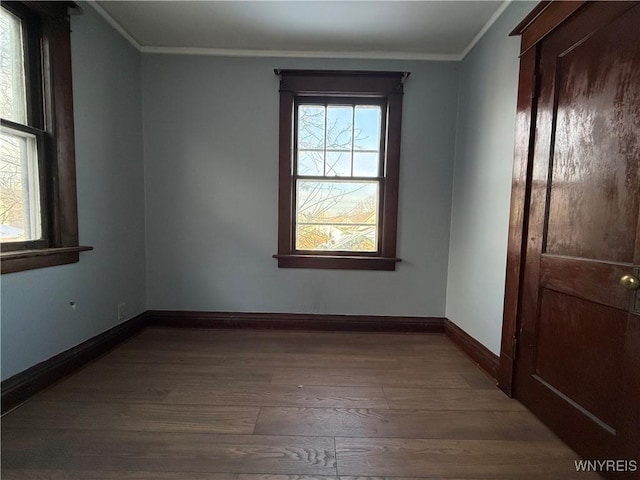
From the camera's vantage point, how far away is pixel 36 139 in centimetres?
178

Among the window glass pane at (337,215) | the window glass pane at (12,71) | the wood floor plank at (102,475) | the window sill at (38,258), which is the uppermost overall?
the window glass pane at (12,71)

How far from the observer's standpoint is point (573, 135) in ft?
4.51

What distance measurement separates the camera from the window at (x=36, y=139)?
1.63m

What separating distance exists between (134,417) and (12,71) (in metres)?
2.05

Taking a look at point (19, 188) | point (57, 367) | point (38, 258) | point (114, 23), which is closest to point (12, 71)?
point (19, 188)

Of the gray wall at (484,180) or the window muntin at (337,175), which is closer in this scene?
the gray wall at (484,180)

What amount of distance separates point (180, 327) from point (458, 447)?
240cm

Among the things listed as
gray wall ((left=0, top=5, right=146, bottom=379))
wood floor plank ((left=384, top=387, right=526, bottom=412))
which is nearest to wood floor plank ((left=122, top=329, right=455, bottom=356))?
gray wall ((left=0, top=5, right=146, bottom=379))

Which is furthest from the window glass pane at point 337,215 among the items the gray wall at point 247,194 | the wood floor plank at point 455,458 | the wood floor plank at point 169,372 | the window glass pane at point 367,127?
the wood floor plank at point 455,458

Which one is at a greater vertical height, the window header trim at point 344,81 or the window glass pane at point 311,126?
the window header trim at point 344,81

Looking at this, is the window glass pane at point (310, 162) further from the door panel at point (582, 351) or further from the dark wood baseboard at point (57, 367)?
the dark wood baseboard at point (57, 367)

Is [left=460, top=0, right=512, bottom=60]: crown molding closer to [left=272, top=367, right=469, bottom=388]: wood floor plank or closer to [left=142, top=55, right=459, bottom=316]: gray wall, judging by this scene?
[left=142, top=55, right=459, bottom=316]: gray wall

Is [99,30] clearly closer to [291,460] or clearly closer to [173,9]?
[173,9]

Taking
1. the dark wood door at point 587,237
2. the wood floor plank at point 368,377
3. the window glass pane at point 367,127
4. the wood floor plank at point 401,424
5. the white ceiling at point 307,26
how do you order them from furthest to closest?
the window glass pane at point 367,127, the white ceiling at point 307,26, the wood floor plank at point 368,377, the wood floor plank at point 401,424, the dark wood door at point 587,237
